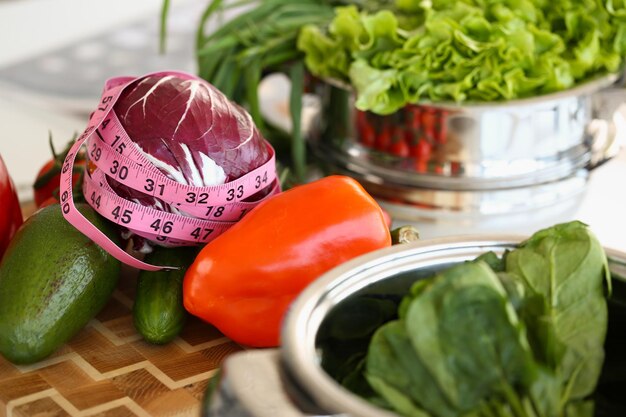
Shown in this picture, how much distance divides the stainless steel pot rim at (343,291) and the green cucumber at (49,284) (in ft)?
1.14

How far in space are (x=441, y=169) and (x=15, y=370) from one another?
30.0 inches

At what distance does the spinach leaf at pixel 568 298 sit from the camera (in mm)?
679

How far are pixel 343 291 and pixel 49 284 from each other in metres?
0.36

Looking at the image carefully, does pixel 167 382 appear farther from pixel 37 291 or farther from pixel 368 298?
pixel 368 298

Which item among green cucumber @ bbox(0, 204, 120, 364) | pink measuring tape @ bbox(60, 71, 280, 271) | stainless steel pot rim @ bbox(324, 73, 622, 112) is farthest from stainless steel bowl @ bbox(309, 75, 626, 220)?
green cucumber @ bbox(0, 204, 120, 364)

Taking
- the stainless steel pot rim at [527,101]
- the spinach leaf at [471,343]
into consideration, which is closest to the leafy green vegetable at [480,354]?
the spinach leaf at [471,343]

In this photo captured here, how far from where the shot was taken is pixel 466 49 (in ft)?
4.66

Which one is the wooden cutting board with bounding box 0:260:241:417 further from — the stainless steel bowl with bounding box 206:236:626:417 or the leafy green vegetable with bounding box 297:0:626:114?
the leafy green vegetable with bounding box 297:0:626:114

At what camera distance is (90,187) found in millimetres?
1037

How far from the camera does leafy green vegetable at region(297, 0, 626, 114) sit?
54.6 inches

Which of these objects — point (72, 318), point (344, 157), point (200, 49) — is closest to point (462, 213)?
point (344, 157)

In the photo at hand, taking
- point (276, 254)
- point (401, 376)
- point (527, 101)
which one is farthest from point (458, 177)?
point (401, 376)

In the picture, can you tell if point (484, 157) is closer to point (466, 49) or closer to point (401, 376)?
point (466, 49)

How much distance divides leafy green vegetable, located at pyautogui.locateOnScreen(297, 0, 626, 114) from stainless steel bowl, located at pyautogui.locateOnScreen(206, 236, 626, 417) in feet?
2.08
